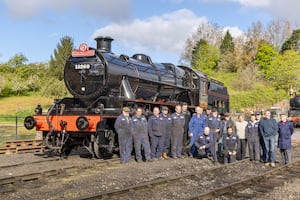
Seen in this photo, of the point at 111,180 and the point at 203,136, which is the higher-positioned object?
the point at 203,136

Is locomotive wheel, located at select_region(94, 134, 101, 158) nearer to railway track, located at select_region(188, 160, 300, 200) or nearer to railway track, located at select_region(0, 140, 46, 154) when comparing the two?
railway track, located at select_region(0, 140, 46, 154)

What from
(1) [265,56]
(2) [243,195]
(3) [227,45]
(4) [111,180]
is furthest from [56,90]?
(2) [243,195]

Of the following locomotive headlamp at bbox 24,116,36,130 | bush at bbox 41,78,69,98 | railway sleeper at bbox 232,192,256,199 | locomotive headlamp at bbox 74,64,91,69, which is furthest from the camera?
bush at bbox 41,78,69,98

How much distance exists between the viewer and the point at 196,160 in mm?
→ 11180

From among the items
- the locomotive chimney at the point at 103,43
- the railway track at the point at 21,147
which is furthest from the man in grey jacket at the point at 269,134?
the railway track at the point at 21,147

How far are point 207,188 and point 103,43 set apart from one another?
626cm

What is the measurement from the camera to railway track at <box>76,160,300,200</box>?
6.40 metres

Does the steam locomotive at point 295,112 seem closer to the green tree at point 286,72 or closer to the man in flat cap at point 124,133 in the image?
the green tree at point 286,72

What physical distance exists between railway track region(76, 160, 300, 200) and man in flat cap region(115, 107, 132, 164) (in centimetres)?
256

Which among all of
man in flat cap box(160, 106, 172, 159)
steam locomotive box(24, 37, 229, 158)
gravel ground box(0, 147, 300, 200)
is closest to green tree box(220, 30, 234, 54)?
steam locomotive box(24, 37, 229, 158)

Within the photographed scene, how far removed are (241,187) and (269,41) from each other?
59745 mm

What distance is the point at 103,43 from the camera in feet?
38.0

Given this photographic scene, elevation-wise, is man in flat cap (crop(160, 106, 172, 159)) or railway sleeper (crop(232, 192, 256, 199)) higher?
man in flat cap (crop(160, 106, 172, 159))

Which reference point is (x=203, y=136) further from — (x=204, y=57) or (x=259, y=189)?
(x=204, y=57)
